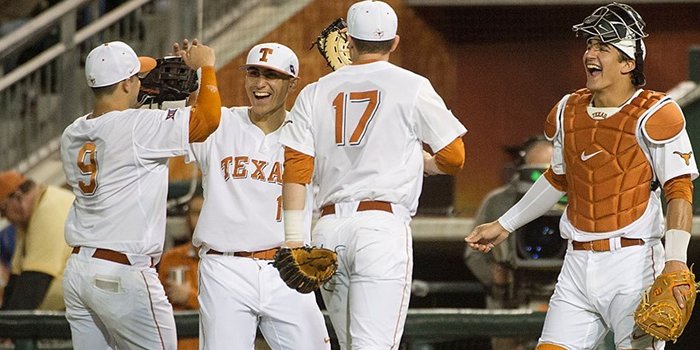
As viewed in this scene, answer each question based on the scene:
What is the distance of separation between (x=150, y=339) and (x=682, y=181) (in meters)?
2.42

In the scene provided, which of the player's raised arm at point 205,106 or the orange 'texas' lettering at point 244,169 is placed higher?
the player's raised arm at point 205,106

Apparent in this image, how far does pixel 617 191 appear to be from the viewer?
493cm

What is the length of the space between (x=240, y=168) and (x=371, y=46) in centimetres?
83

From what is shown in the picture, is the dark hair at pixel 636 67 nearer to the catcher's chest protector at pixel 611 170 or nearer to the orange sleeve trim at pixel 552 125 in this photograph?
the catcher's chest protector at pixel 611 170

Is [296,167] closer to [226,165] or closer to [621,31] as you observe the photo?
[226,165]

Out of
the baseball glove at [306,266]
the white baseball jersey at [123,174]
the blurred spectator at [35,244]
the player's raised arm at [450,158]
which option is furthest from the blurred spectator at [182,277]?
the player's raised arm at [450,158]

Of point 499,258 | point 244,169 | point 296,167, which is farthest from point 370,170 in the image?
point 499,258

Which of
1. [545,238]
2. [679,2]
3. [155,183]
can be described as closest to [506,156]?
[679,2]

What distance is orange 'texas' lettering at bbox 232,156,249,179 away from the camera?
560 cm

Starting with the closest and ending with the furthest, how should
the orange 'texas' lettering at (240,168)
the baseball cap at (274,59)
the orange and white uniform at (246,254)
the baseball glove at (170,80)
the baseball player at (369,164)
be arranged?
the baseball player at (369,164), the orange and white uniform at (246,254), the orange 'texas' lettering at (240,168), the baseball cap at (274,59), the baseball glove at (170,80)

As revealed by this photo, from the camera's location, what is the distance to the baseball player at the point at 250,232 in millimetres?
5492

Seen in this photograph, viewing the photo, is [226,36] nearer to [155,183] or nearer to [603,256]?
[155,183]

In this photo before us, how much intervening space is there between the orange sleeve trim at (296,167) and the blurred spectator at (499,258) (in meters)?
2.55

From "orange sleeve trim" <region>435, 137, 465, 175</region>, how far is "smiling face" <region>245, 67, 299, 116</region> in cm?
89
